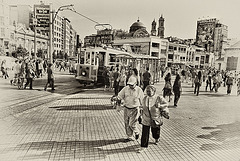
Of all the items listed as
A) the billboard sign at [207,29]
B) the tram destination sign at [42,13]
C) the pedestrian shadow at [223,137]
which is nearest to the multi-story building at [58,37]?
the billboard sign at [207,29]

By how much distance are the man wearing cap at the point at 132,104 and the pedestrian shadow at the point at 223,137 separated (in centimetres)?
161

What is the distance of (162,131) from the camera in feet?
16.8

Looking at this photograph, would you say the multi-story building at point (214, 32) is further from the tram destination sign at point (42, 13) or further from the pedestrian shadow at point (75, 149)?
Result: the tram destination sign at point (42, 13)

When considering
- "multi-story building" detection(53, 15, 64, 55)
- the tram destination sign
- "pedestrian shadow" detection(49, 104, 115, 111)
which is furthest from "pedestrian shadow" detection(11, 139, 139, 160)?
"multi-story building" detection(53, 15, 64, 55)

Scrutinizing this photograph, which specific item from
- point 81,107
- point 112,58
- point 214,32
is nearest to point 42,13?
point 112,58

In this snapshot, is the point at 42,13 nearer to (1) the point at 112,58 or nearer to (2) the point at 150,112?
(1) the point at 112,58

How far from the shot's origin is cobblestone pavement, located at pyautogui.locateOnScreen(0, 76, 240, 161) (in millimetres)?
3611

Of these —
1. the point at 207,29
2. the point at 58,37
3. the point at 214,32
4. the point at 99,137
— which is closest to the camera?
the point at 99,137

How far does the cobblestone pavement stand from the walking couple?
1.03ft

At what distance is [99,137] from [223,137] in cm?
324

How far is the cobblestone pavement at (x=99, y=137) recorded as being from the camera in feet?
11.8

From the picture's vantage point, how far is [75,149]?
12.3ft

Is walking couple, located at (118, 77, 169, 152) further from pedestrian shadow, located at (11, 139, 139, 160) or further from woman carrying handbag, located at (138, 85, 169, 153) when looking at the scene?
pedestrian shadow, located at (11, 139, 139, 160)

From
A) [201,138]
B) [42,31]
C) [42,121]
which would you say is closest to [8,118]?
[42,121]
